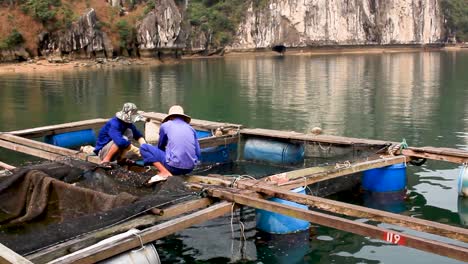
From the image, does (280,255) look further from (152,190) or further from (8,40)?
(8,40)

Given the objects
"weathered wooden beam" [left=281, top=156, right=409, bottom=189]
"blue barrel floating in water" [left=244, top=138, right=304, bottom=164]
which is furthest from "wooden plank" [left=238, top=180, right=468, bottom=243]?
"blue barrel floating in water" [left=244, top=138, right=304, bottom=164]

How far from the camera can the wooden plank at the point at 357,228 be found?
243 inches

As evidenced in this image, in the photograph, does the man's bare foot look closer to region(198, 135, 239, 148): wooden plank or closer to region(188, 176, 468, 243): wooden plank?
region(188, 176, 468, 243): wooden plank

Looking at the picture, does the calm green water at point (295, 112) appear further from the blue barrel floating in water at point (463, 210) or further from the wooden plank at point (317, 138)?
the wooden plank at point (317, 138)

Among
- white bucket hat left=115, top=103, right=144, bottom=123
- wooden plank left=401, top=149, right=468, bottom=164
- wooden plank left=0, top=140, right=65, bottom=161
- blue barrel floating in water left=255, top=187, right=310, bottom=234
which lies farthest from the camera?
wooden plank left=0, top=140, right=65, bottom=161

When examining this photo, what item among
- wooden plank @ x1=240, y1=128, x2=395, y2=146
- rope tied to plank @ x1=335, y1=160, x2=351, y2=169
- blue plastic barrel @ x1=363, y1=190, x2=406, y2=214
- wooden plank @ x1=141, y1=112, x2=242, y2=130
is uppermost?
wooden plank @ x1=141, y1=112, x2=242, y2=130

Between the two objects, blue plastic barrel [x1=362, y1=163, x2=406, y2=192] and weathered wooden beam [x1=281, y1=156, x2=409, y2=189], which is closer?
weathered wooden beam [x1=281, y1=156, x2=409, y2=189]

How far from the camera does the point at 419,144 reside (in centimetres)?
1894

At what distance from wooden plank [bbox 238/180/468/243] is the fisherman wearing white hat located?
4.25 ft

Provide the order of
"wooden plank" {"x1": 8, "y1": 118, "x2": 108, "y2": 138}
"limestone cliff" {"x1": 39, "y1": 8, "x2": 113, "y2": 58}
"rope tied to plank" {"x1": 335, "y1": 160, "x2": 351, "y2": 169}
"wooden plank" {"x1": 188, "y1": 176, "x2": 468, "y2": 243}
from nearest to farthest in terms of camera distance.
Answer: "wooden plank" {"x1": 188, "y1": 176, "x2": 468, "y2": 243}
"rope tied to plank" {"x1": 335, "y1": 160, "x2": 351, "y2": 169}
"wooden plank" {"x1": 8, "y1": 118, "x2": 108, "y2": 138}
"limestone cliff" {"x1": 39, "y1": 8, "x2": 113, "y2": 58}

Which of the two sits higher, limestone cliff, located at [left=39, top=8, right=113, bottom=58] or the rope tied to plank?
limestone cliff, located at [left=39, top=8, right=113, bottom=58]

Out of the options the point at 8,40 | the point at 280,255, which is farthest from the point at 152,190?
the point at 8,40

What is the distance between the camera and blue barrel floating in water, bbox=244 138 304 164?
1427 cm

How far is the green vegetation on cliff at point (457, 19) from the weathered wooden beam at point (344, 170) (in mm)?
130279
